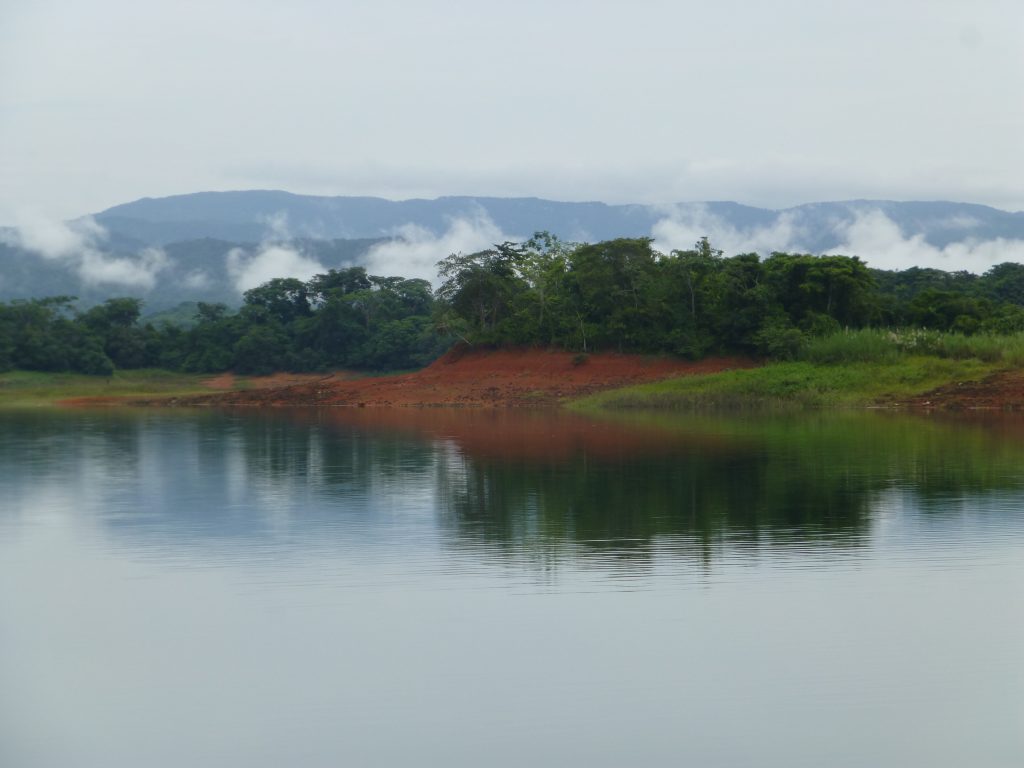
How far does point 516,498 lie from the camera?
18.4 metres

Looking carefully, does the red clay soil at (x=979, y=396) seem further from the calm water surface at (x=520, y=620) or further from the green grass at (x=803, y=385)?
the calm water surface at (x=520, y=620)

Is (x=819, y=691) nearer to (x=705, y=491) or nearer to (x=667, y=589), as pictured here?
(x=667, y=589)

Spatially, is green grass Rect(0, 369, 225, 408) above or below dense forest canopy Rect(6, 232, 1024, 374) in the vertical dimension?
below

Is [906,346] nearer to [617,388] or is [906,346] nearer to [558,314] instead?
[617,388]

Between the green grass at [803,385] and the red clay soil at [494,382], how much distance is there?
3352mm

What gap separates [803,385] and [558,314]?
1615cm

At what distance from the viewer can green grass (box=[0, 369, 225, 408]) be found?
64.0m

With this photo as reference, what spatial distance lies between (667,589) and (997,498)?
8.00 m

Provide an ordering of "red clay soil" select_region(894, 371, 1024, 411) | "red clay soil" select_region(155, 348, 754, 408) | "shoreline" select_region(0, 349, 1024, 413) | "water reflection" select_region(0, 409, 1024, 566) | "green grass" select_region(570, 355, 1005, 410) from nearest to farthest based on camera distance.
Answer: "water reflection" select_region(0, 409, 1024, 566) → "red clay soil" select_region(894, 371, 1024, 411) → "shoreline" select_region(0, 349, 1024, 413) → "green grass" select_region(570, 355, 1005, 410) → "red clay soil" select_region(155, 348, 754, 408)

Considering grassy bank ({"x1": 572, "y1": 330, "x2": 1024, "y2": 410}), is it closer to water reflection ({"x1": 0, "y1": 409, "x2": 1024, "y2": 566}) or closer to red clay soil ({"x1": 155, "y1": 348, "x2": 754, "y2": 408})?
red clay soil ({"x1": 155, "y1": 348, "x2": 754, "y2": 408})

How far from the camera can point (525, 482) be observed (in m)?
20.6

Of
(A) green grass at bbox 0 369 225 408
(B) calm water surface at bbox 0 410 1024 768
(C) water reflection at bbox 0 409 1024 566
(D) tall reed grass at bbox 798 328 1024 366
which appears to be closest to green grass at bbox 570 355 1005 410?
(D) tall reed grass at bbox 798 328 1024 366

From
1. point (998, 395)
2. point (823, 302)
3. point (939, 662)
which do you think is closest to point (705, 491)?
point (939, 662)

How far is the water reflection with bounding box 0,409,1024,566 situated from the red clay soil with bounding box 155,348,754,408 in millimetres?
18163
